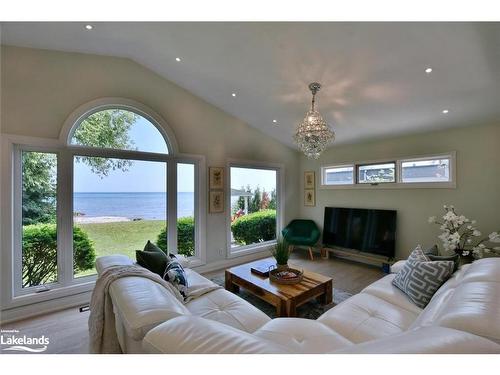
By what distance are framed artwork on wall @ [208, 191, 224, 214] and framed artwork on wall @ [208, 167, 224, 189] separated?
4.9 inches

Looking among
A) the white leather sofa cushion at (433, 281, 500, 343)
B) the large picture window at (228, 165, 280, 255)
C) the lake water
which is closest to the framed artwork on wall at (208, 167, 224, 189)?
the large picture window at (228, 165, 280, 255)

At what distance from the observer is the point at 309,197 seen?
5.23 m

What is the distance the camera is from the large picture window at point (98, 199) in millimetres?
2594

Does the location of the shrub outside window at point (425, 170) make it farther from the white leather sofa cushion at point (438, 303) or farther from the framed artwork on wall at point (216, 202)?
the framed artwork on wall at point (216, 202)

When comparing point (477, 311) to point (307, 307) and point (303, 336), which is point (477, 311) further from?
point (307, 307)

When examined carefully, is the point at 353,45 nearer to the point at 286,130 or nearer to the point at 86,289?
the point at 286,130

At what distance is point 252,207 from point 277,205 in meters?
0.72

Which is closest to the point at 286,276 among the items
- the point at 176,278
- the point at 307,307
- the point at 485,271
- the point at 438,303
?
the point at 307,307

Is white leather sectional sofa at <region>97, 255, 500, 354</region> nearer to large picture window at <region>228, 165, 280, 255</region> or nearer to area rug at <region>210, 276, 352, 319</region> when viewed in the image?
area rug at <region>210, 276, 352, 319</region>

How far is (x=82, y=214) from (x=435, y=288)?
3.93m

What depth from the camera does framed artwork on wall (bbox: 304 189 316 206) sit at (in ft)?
16.9

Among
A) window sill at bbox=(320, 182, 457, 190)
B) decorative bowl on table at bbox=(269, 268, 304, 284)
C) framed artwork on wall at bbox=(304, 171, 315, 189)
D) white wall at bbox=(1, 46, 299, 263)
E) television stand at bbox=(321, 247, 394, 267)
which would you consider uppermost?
A: white wall at bbox=(1, 46, 299, 263)
